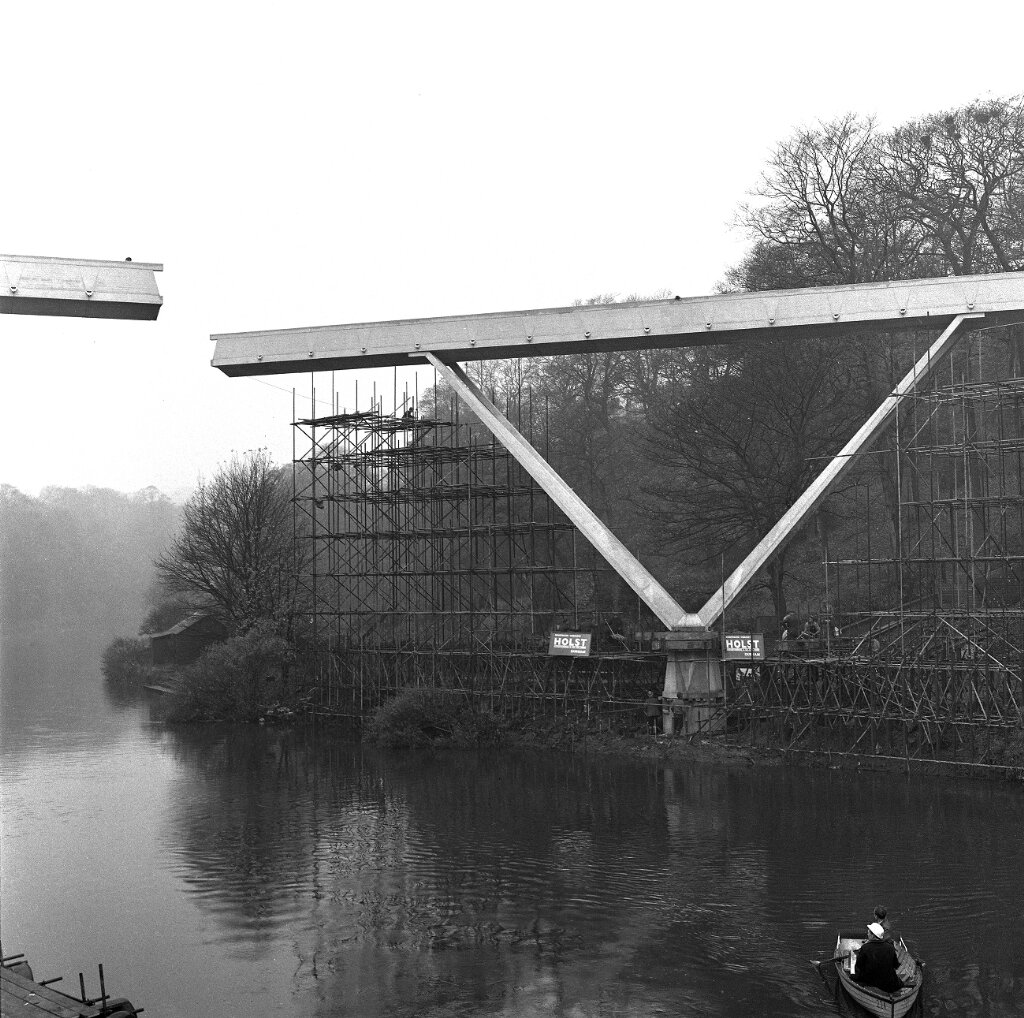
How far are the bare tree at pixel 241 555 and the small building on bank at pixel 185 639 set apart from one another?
1.37 metres

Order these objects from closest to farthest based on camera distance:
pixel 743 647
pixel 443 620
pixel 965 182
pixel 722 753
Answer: pixel 722 753
pixel 743 647
pixel 443 620
pixel 965 182

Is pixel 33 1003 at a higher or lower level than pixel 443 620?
lower

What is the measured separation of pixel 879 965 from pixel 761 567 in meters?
16.1

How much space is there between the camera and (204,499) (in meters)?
47.5

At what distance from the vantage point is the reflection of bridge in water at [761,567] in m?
23.7

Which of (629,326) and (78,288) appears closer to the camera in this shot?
(78,288)

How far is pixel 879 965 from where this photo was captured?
11.9m

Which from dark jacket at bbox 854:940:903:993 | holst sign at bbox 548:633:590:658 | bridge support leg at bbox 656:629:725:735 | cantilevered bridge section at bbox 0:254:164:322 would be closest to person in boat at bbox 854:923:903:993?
dark jacket at bbox 854:940:903:993

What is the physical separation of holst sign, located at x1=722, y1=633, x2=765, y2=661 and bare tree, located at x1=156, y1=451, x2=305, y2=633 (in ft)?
47.1

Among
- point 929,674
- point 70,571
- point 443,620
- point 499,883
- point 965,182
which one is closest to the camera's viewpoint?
point 499,883

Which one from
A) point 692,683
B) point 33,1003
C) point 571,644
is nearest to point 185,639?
point 571,644

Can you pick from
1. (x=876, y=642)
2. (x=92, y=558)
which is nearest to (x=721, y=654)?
(x=876, y=642)

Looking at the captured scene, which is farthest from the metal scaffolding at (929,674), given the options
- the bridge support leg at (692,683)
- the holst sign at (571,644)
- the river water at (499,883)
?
the holst sign at (571,644)

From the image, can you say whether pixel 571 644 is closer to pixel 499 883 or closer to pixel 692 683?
pixel 692 683
